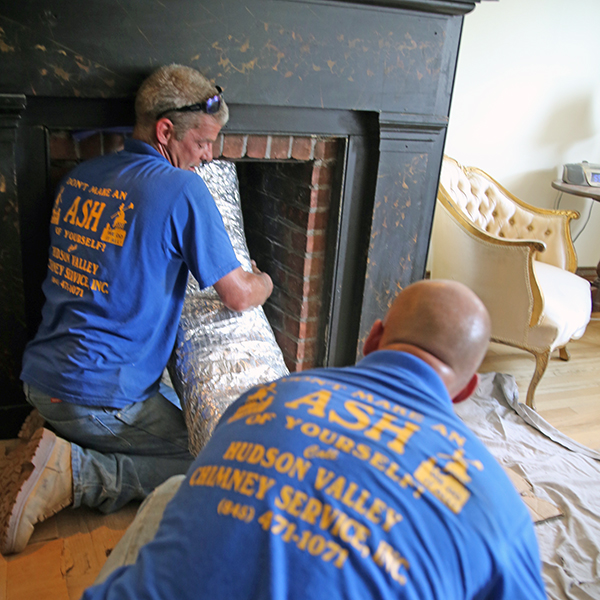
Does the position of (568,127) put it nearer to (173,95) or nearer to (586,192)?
(586,192)

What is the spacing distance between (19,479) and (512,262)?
195 centimetres

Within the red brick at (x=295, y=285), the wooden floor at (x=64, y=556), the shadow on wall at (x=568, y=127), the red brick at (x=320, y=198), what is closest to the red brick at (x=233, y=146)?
the red brick at (x=320, y=198)

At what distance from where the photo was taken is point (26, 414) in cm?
186

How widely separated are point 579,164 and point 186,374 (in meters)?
2.72

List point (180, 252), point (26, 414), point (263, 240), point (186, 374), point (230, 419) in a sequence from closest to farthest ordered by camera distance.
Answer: point (230, 419), point (180, 252), point (186, 374), point (26, 414), point (263, 240)

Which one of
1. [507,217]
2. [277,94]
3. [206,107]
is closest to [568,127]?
[507,217]

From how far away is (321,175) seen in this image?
2018 mm

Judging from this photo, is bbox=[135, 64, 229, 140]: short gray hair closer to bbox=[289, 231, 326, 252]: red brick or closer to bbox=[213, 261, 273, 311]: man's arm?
bbox=[213, 261, 273, 311]: man's arm

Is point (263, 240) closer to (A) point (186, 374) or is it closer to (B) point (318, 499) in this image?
(A) point (186, 374)

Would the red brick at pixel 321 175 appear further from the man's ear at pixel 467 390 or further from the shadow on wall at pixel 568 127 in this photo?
the shadow on wall at pixel 568 127

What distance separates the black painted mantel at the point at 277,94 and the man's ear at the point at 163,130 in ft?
0.45

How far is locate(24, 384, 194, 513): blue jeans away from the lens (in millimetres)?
1579

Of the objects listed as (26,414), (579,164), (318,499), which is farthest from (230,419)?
(579,164)

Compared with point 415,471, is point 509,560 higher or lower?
lower
